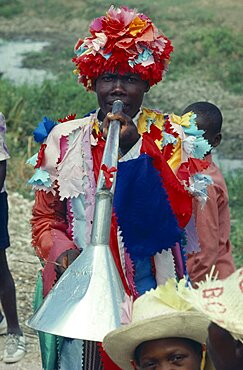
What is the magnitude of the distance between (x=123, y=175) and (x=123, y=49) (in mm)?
571

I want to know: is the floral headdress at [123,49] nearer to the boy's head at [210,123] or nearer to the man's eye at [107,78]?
the man's eye at [107,78]

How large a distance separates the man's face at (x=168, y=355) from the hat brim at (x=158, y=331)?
1.2 inches

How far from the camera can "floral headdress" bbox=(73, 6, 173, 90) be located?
4.44 metres

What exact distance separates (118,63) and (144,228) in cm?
70

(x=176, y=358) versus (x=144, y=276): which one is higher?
(x=176, y=358)

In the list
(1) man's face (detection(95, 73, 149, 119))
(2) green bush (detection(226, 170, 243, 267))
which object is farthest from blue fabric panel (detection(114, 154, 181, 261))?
(2) green bush (detection(226, 170, 243, 267))

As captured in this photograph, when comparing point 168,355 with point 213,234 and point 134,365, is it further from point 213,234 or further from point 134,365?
point 213,234

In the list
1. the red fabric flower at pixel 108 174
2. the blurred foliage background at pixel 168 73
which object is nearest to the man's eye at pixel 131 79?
the red fabric flower at pixel 108 174

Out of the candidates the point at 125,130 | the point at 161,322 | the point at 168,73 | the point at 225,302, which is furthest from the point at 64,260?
the point at 168,73

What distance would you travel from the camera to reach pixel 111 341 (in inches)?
139

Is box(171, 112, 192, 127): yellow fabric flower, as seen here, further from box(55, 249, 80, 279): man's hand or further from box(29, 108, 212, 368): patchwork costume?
box(55, 249, 80, 279): man's hand

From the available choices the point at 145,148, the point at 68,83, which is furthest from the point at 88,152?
the point at 68,83

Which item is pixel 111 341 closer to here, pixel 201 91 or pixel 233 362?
pixel 233 362

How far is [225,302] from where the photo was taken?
9.18ft
